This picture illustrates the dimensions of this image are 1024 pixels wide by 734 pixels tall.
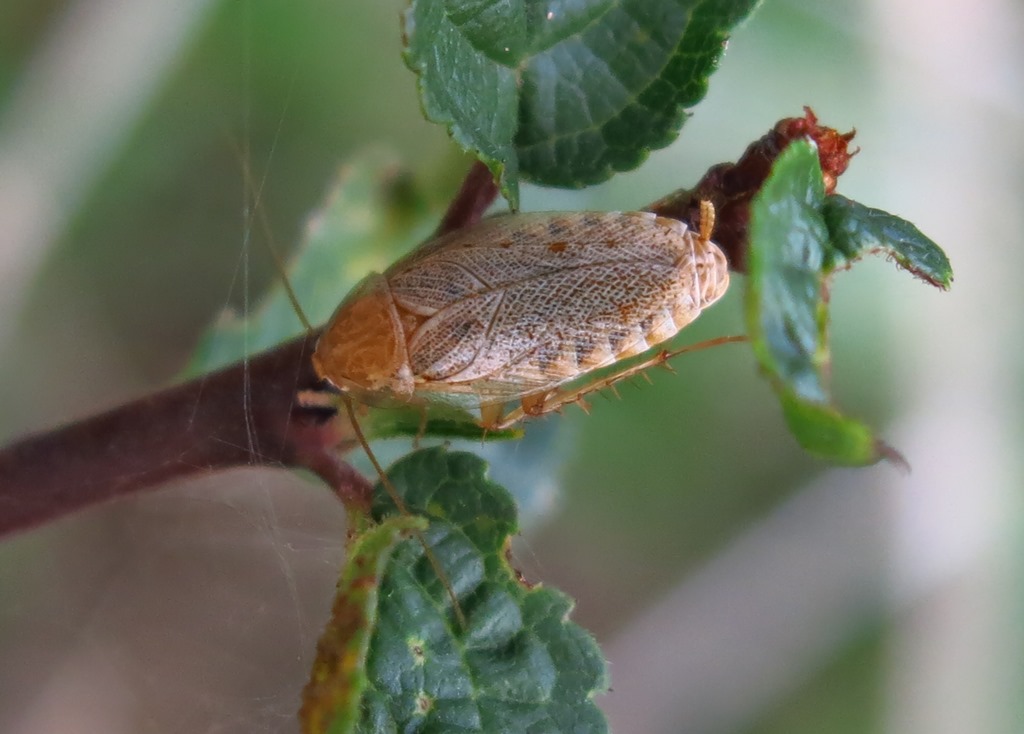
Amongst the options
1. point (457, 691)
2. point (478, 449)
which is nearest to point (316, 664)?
point (457, 691)

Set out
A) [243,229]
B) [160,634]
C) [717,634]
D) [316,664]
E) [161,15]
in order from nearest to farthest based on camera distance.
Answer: [316,664]
[160,634]
[243,229]
[161,15]
[717,634]

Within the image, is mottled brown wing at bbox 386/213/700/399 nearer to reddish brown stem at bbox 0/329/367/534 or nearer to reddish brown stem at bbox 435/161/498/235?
reddish brown stem at bbox 435/161/498/235

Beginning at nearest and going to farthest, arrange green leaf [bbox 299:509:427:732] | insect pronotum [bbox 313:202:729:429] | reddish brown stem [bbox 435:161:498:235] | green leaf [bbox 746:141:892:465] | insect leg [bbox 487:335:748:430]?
green leaf [bbox 746:141:892:465], green leaf [bbox 299:509:427:732], reddish brown stem [bbox 435:161:498:235], insect pronotum [bbox 313:202:729:429], insect leg [bbox 487:335:748:430]

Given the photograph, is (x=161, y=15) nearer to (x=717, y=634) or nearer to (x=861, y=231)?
(x=861, y=231)

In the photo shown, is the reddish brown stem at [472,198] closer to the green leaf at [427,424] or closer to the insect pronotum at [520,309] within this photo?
the insect pronotum at [520,309]

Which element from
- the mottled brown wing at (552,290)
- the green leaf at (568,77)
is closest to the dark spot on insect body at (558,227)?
the mottled brown wing at (552,290)

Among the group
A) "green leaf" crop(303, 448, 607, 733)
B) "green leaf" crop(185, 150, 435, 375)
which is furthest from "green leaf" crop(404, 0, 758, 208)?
"green leaf" crop(185, 150, 435, 375)
